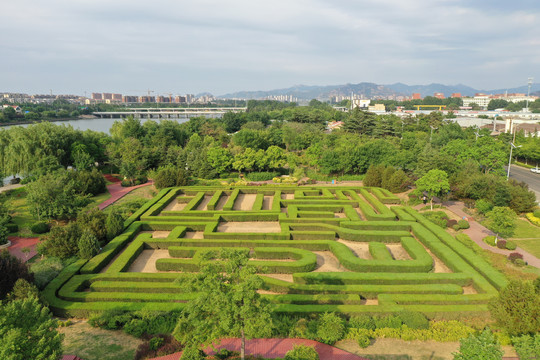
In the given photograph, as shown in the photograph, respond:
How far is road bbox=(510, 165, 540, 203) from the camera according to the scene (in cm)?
4428

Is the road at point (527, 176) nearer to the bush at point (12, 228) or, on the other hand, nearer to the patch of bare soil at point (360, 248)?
the patch of bare soil at point (360, 248)

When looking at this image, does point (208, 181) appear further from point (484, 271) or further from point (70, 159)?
point (484, 271)

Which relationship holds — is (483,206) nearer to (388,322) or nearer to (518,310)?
(518,310)

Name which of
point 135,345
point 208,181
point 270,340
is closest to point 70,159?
point 208,181

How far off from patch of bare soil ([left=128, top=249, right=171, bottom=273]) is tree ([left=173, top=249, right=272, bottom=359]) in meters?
12.5

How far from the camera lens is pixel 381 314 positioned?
56.7 feet

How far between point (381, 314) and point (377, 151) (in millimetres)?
34415

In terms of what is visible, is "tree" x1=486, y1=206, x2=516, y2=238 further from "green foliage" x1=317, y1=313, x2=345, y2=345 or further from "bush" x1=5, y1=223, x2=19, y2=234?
"bush" x1=5, y1=223, x2=19, y2=234

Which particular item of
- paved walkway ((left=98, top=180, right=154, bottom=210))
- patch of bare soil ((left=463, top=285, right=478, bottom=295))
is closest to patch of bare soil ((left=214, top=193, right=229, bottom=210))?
paved walkway ((left=98, top=180, right=154, bottom=210))

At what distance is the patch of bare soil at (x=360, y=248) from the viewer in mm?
25047

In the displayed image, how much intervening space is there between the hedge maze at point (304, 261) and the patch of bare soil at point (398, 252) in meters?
0.14

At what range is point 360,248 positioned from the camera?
86.6 feet

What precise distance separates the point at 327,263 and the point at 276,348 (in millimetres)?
9877

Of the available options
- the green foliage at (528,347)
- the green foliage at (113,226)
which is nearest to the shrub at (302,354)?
the green foliage at (528,347)
